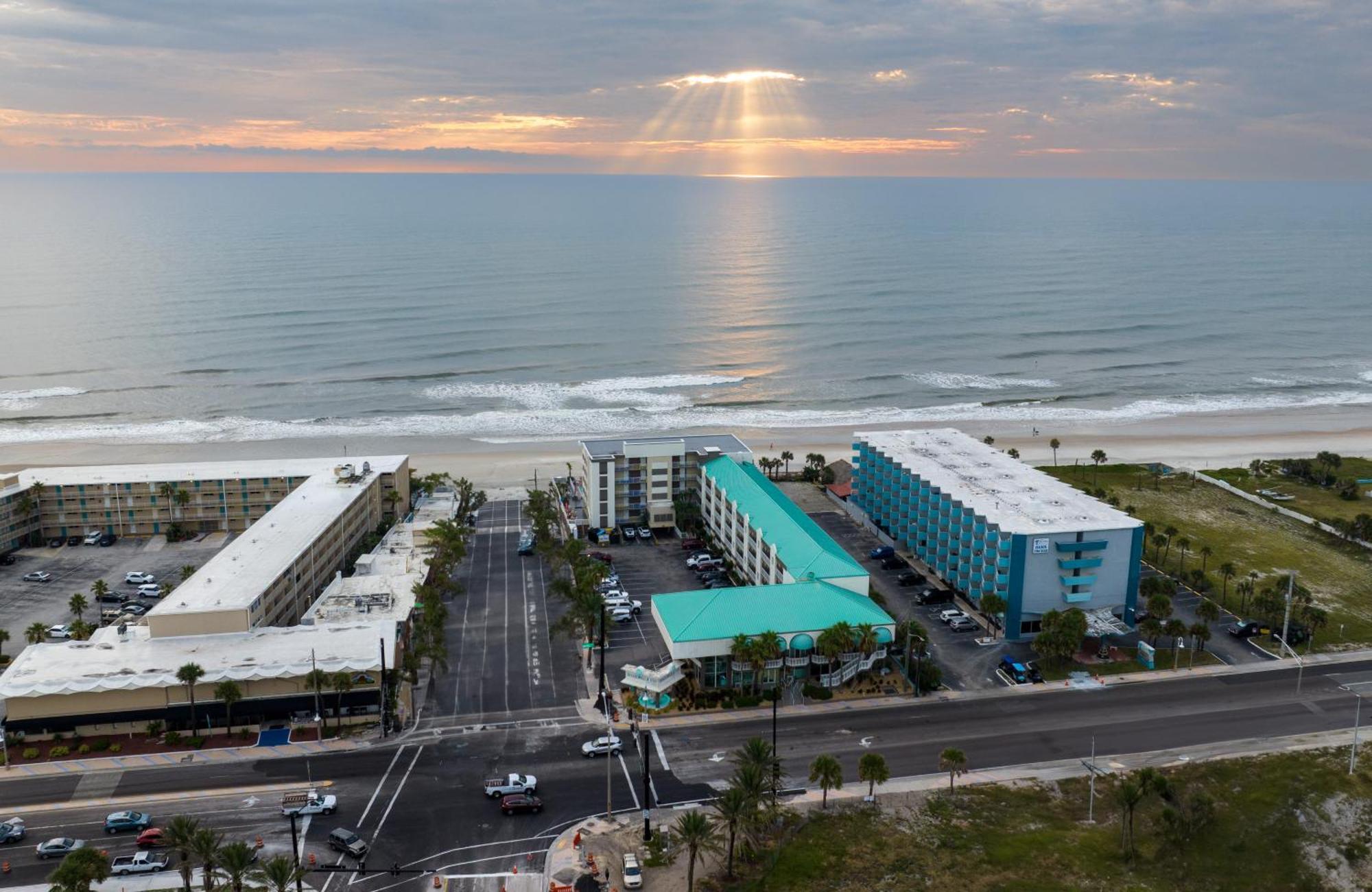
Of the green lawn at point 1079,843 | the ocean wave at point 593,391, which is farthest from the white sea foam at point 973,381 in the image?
the green lawn at point 1079,843

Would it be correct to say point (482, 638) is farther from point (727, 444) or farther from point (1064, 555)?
point (1064, 555)

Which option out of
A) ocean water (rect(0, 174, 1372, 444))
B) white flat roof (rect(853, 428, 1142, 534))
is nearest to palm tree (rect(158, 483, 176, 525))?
ocean water (rect(0, 174, 1372, 444))

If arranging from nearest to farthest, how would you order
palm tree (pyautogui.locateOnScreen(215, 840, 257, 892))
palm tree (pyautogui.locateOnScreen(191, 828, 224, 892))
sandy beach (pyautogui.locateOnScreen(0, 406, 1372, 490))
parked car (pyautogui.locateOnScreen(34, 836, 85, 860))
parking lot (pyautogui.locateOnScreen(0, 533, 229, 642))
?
palm tree (pyautogui.locateOnScreen(215, 840, 257, 892)), palm tree (pyautogui.locateOnScreen(191, 828, 224, 892)), parked car (pyautogui.locateOnScreen(34, 836, 85, 860)), parking lot (pyautogui.locateOnScreen(0, 533, 229, 642)), sandy beach (pyautogui.locateOnScreen(0, 406, 1372, 490))

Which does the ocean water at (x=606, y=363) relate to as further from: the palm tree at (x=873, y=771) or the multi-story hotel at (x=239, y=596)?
the palm tree at (x=873, y=771)

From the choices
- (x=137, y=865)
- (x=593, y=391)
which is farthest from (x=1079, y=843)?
(x=593, y=391)

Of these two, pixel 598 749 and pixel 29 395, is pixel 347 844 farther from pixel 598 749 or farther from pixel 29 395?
pixel 29 395

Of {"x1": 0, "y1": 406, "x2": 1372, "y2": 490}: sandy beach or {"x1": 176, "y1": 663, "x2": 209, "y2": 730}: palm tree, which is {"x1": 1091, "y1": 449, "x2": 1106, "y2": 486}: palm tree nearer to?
{"x1": 0, "y1": 406, "x2": 1372, "y2": 490}: sandy beach

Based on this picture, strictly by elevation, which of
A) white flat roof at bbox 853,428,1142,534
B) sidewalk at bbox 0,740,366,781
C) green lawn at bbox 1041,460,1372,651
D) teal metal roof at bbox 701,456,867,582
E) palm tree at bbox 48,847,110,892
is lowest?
sidewalk at bbox 0,740,366,781
